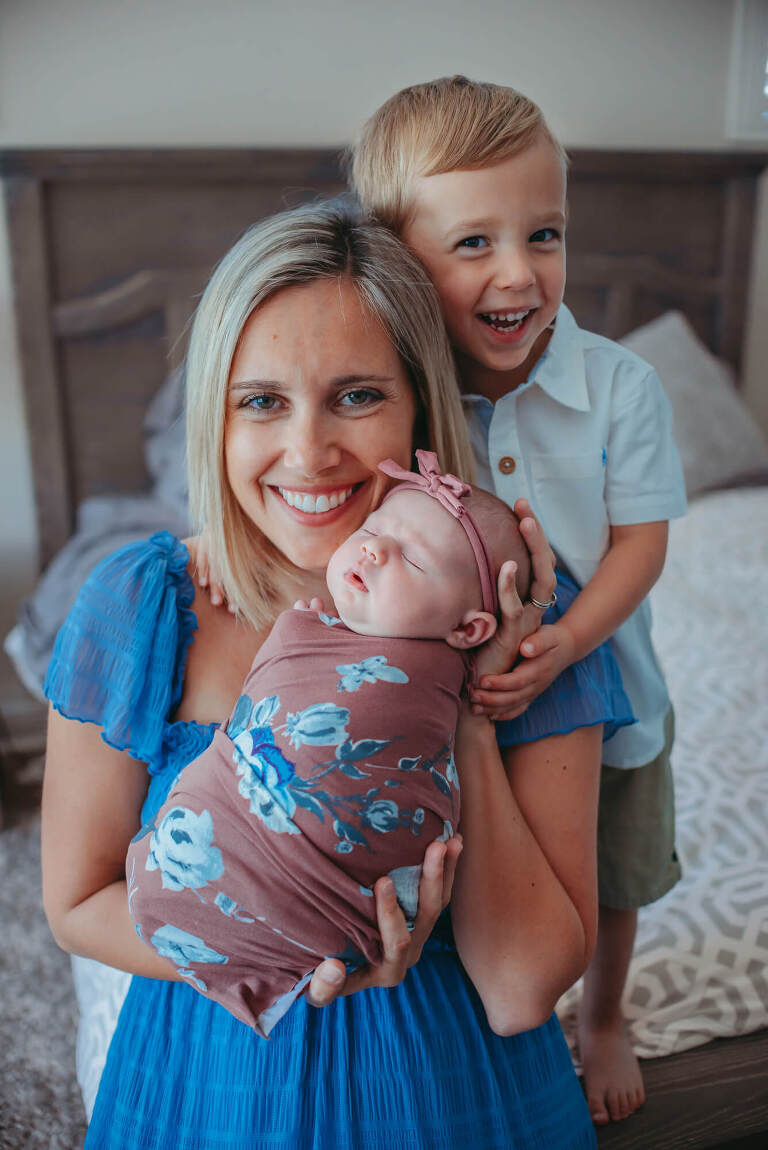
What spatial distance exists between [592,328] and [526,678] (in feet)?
9.22

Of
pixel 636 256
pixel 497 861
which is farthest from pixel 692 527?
pixel 497 861

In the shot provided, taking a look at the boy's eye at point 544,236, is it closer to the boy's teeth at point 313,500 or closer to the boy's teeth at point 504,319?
the boy's teeth at point 504,319

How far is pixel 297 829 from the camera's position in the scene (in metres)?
0.80

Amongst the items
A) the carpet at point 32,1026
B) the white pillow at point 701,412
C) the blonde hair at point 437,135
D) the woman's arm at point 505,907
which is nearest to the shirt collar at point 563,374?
the blonde hair at point 437,135

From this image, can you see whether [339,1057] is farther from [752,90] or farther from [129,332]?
[752,90]

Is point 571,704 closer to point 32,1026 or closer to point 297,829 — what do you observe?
point 297,829

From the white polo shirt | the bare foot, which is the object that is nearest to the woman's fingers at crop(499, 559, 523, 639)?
the white polo shirt

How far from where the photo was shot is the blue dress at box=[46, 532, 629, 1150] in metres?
0.93

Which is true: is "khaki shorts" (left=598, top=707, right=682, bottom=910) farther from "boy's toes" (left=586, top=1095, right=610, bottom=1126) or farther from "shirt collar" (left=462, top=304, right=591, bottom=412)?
"shirt collar" (left=462, top=304, right=591, bottom=412)

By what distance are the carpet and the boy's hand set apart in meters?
1.32

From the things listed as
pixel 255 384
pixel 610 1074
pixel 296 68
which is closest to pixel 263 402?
pixel 255 384

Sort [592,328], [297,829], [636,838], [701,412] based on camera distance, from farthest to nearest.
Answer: [592,328] < [701,412] < [636,838] < [297,829]

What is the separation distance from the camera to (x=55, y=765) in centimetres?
104

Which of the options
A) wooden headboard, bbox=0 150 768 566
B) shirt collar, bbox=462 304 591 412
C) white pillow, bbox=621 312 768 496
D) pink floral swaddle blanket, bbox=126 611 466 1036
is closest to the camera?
pink floral swaddle blanket, bbox=126 611 466 1036
